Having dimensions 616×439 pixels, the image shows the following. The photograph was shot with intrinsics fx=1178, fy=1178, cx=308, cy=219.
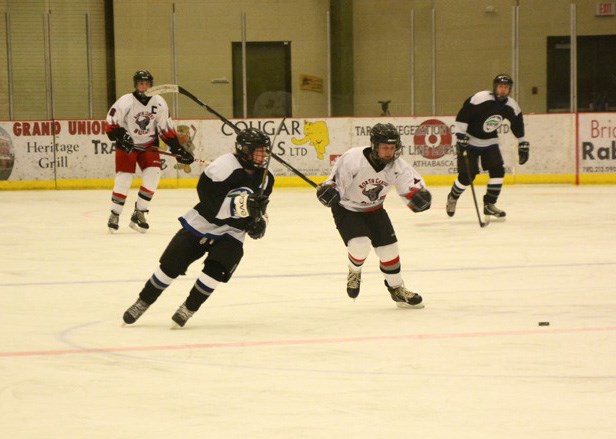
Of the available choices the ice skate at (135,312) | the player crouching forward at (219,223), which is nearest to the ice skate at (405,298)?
the player crouching forward at (219,223)

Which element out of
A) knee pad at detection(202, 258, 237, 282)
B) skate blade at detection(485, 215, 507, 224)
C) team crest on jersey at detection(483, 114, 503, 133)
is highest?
team crest on jersey at detection(483, 114, 503, 133)

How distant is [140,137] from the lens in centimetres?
1065

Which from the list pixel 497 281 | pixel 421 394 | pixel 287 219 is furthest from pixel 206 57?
pixel 421 394

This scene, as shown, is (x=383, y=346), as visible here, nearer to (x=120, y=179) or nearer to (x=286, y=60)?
(x=120, y=179)

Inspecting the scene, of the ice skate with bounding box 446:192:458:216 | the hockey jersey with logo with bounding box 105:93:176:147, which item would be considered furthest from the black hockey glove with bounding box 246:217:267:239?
the ice skate with bounding box 446:192:458:216

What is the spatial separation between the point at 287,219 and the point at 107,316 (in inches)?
222

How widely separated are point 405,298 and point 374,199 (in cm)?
57

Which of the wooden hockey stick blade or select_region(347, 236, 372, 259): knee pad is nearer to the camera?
select_region(347, 236, 372, 259): knee pad

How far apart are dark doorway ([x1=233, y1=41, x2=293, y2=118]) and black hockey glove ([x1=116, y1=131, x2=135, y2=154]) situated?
222 inches

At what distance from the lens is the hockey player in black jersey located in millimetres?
11156

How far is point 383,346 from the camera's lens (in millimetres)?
5320

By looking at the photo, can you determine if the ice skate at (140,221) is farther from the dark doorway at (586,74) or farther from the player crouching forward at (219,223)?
the dark doorway at (586,74)

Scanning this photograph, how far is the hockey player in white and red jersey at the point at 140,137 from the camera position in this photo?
34.4ft

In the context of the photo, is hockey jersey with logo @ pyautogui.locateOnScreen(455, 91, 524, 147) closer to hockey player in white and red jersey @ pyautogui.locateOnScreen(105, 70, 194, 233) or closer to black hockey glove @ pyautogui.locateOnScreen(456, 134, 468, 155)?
→ black hockey glove @ pyautogui.locateOnScreen(456, 134, 468, 155)
